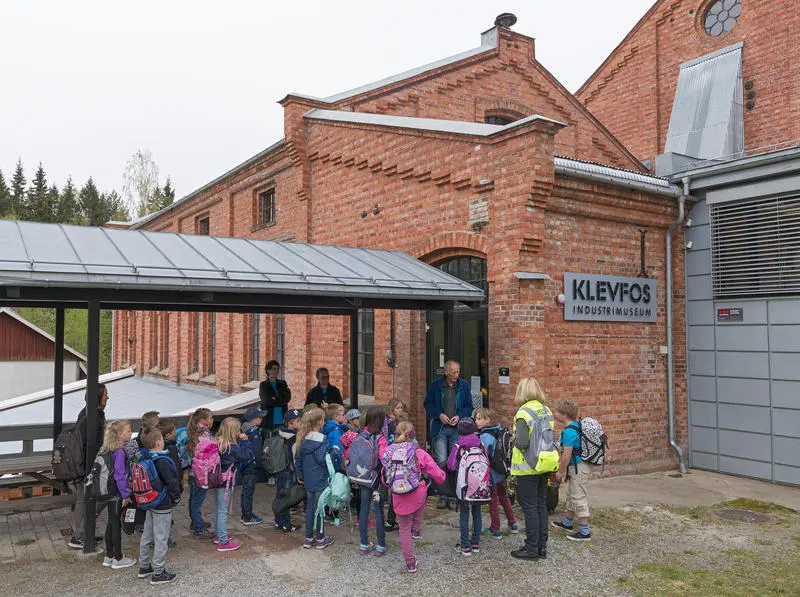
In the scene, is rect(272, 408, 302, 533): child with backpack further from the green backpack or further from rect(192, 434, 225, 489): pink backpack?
rect(192, 434, 225, 489): pink backpack

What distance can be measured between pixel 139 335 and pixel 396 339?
18.7 metres

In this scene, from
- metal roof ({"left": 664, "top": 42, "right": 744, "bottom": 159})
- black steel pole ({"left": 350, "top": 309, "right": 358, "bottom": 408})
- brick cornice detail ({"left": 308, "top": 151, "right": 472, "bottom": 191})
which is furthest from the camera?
metal roof ({"left": 664, "top": 42, "right": 744, "bottom": 159})

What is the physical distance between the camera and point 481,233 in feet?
30.4

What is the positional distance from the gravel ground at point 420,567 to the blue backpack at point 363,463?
75 centimetres

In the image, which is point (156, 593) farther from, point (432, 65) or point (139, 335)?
point (139, 335)

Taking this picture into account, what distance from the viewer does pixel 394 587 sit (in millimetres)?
5426

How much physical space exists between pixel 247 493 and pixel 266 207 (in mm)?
10847

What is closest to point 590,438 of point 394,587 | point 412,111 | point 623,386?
point 394,587

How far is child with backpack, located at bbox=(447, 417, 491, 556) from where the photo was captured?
6.01m

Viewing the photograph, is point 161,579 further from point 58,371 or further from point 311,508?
point 58,371

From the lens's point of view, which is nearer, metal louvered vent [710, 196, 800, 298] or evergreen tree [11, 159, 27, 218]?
metal louvered vent [710, 196, 800, 298]

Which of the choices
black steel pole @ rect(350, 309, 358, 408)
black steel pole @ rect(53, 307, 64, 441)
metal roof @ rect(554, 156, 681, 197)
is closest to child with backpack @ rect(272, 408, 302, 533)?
black steel pole @ rect(350, 309, 358, 408)

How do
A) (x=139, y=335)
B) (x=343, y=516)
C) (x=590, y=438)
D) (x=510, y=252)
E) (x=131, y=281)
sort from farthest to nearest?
(x=139, y=335), (x=510, y=252), (x=343, y=516), (x=590, y=438), (x=131, y=281)

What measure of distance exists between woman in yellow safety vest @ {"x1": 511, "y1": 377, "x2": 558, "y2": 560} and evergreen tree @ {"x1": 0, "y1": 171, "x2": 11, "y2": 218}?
6382 centimetres
